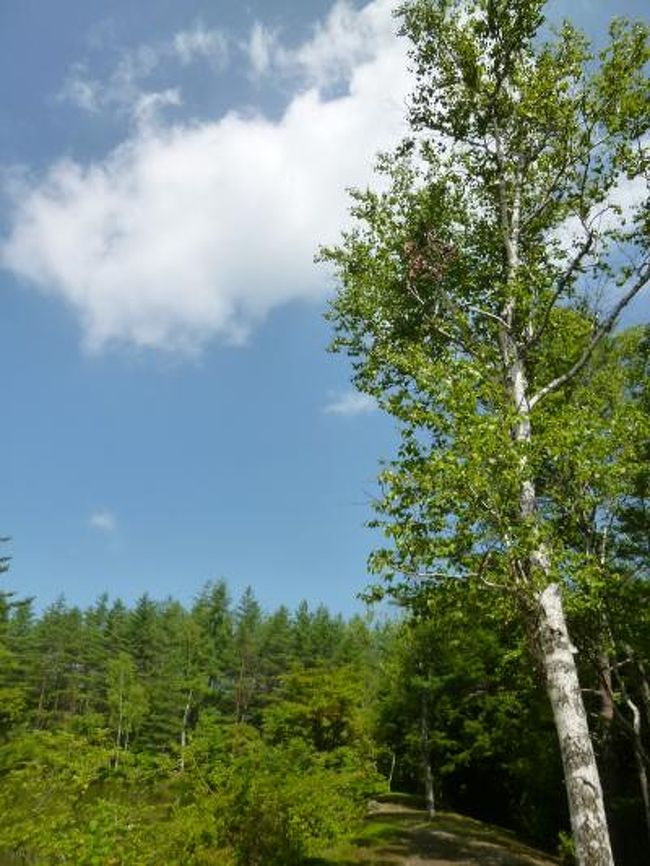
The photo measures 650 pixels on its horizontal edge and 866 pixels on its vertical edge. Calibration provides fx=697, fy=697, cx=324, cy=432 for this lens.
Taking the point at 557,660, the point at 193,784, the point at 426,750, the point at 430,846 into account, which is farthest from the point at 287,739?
the point at 557,660

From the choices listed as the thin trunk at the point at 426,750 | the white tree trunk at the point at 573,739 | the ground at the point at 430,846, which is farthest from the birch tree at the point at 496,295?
the thin trunk at the point at 426,750

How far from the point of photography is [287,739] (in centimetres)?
2772

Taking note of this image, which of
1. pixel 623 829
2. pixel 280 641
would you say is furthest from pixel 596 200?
pixel 280 641

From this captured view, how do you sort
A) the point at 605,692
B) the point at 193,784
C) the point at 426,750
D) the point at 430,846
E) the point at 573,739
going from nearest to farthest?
the point at 573,739
the point at 193,784
the point at 605,692
the point at 430,846
the point at 426,750

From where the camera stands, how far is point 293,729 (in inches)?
1281

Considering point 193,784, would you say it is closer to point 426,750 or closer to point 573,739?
point 573,739

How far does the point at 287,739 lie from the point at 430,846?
256 inches

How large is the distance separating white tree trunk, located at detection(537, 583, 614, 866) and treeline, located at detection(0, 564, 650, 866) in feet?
2.09

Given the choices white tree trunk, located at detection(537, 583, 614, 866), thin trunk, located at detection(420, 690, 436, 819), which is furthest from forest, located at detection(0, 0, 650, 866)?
thin trunk, located at detection(420, 690, 436, 819)

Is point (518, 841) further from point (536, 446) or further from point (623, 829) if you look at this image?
point (536, 446)

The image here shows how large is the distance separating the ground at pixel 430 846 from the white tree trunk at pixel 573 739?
1404 centimetres

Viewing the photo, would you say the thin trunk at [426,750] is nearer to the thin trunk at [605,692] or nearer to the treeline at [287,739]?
the treeline at [287,739]

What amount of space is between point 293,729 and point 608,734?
18.8 meters

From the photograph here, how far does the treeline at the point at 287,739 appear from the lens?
1079 cm
